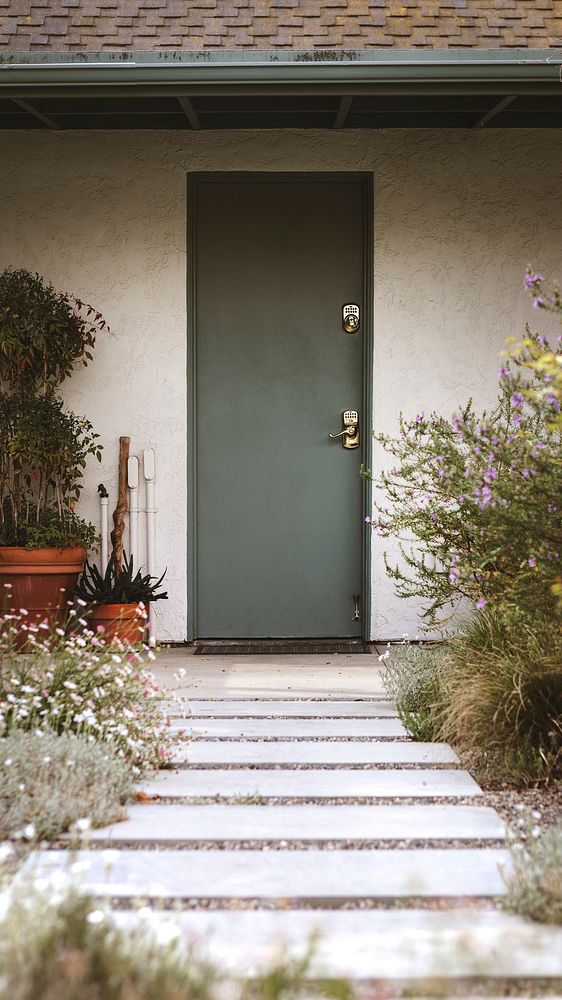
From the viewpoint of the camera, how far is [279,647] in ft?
18.8

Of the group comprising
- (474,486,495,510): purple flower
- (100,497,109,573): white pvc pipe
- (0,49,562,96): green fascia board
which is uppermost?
(0,49,562,96): green fascia board

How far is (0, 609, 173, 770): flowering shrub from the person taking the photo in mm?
3232

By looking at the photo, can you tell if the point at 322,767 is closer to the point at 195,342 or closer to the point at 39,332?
the point at 39,332

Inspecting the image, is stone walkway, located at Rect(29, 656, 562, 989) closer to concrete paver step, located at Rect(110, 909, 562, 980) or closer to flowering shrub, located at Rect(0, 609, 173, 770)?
concrete paver step, located at Rect(110, 909, 562, 980)

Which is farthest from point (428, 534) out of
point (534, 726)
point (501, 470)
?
point (534, 726)

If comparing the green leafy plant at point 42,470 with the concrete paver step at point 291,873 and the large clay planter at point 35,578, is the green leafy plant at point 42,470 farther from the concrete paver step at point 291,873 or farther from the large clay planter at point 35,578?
the concrete paver step at point 291,873

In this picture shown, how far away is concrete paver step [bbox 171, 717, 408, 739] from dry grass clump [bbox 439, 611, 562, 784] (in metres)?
0.27

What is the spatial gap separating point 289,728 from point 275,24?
11.4 feet

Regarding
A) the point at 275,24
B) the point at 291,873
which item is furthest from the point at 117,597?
the point at 291,873

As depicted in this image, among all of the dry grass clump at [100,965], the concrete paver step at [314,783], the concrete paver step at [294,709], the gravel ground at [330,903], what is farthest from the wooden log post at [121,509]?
the dry grass clump at [100,965]

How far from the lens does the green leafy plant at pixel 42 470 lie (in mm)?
5375

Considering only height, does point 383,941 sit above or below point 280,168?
below

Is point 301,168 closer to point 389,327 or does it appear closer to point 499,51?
point 389,327

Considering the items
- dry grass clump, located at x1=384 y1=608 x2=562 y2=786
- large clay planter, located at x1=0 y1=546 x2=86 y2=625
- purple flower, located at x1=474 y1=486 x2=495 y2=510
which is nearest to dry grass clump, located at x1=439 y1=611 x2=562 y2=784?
dry grass clump, located at x1=384 y1=608 x2=562 y2=786
